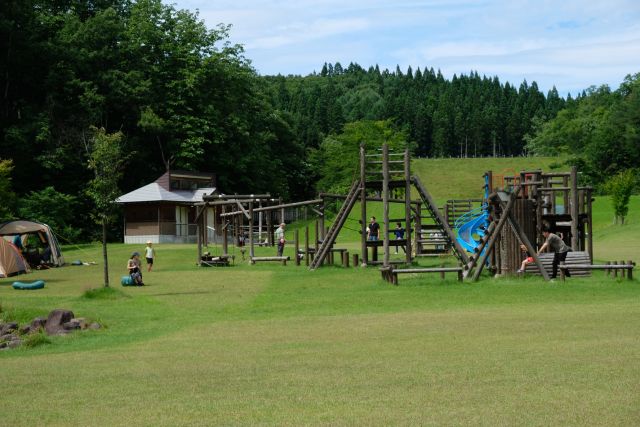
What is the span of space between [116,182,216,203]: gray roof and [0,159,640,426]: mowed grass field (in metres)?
40.0

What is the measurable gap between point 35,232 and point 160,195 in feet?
72.4

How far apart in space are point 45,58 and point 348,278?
4665 cm

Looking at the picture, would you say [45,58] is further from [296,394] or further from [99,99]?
[296,394]

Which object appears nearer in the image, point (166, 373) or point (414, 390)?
point (414, 390)

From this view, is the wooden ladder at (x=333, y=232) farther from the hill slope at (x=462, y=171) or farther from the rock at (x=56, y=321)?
the hill slope at (x=462, y=171)

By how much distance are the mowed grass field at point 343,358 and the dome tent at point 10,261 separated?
36.5ft

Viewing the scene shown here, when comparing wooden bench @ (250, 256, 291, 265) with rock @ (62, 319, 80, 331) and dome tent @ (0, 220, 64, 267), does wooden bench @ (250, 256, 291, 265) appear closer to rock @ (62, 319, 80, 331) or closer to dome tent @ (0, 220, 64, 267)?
dome tent @ (0, 220, 64, 267)

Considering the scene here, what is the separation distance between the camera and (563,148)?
5325 inches

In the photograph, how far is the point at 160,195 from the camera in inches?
2672

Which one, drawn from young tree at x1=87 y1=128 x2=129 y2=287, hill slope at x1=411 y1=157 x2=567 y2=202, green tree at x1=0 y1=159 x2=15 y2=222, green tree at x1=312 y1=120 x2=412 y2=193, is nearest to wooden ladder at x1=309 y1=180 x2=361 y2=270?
young tree at x1=87 y1=128 x2=129 y2=287

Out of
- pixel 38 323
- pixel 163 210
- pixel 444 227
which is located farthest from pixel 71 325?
pixel 163 210

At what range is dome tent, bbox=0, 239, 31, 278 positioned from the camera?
125ft

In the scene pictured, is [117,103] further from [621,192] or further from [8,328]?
[8,328]

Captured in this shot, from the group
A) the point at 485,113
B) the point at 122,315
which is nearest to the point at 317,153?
the point at 485,113
